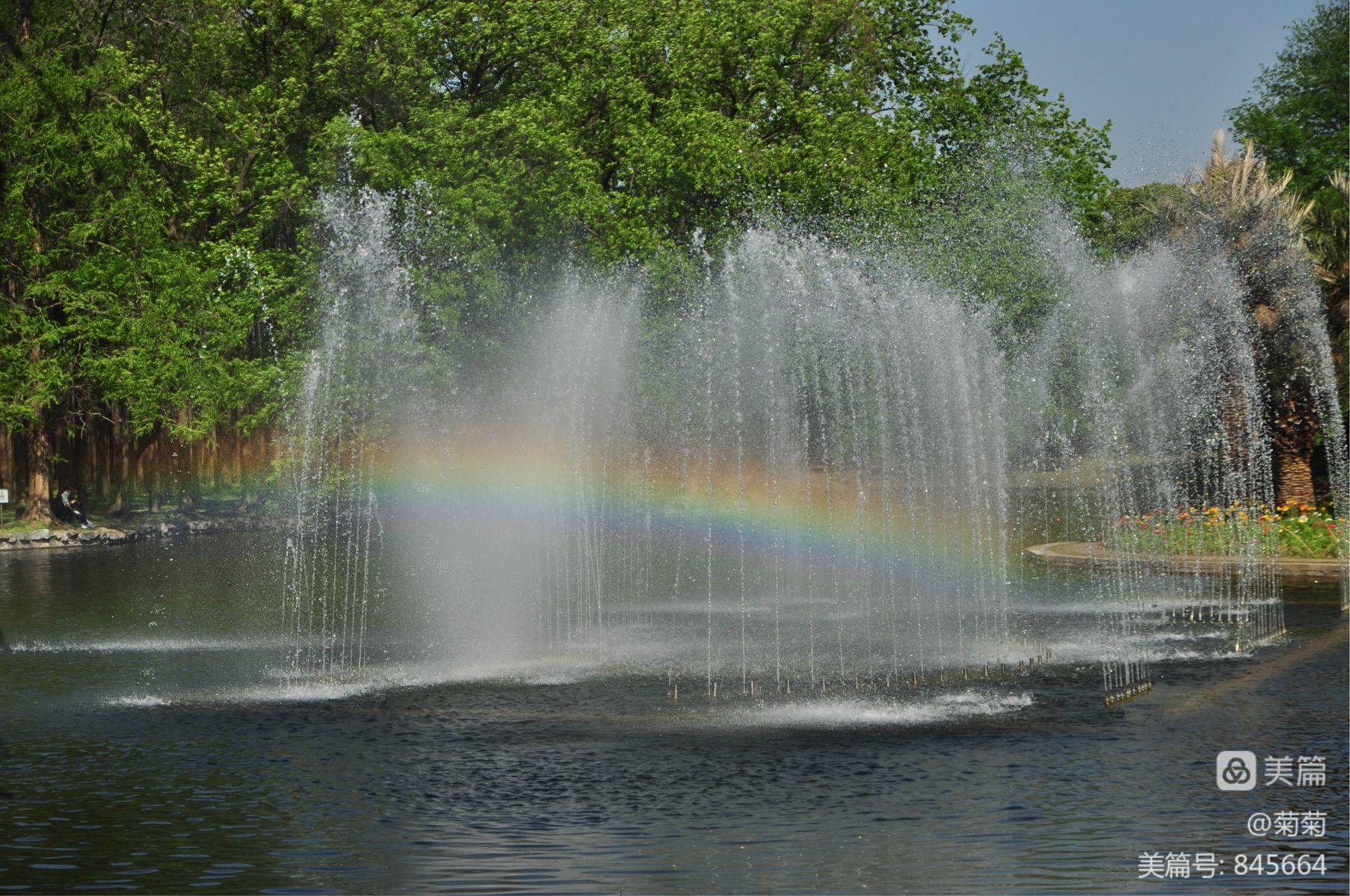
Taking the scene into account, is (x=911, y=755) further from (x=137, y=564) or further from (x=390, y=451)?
(x=390, y=451)

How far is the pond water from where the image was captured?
10.2m

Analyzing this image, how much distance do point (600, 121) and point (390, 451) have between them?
13.1m

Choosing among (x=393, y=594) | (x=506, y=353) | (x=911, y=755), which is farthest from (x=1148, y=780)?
(x=506, y=353)

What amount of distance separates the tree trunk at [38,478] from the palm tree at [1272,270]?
3230cm

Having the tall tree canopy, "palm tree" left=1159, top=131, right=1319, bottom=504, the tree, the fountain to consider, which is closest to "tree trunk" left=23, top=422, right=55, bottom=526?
the tall tree canopy

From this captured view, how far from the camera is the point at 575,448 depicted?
52.6 meters

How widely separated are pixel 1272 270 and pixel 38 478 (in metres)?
34.3

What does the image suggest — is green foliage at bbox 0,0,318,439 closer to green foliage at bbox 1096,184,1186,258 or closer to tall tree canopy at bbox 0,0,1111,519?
tall tree canopy at bbox 0,0,1111,519

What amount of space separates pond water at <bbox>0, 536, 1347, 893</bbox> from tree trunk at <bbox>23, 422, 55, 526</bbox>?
26.7 m

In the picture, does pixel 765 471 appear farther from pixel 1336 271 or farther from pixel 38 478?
pixel 38 478

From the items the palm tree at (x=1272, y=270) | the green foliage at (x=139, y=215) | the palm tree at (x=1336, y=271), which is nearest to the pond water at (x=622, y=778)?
the palm tree at (x=1272, y=270)

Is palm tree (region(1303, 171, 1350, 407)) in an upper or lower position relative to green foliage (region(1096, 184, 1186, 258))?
lower

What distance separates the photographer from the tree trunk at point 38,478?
45.9 meters

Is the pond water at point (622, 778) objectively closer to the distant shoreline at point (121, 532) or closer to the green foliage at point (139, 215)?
the distant shoreline at point (121, 532)
